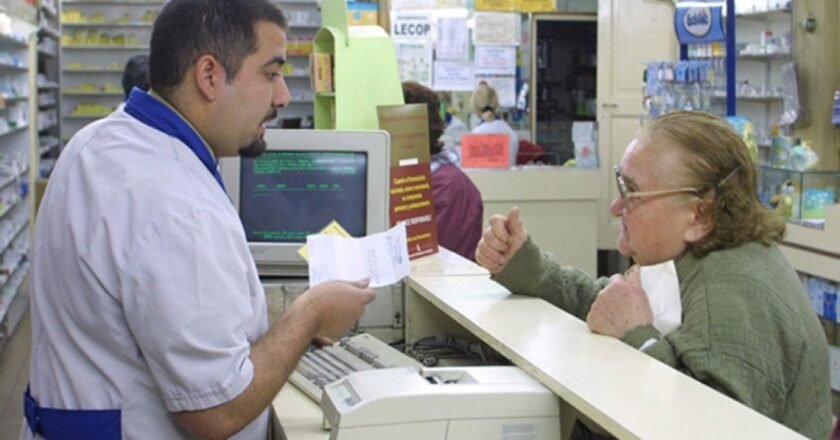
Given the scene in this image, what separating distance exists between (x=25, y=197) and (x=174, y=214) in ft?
27.9

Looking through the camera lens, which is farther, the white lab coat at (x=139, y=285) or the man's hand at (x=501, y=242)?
the man's hand at (x=501, y=242)

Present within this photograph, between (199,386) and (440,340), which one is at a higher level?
(199,386)

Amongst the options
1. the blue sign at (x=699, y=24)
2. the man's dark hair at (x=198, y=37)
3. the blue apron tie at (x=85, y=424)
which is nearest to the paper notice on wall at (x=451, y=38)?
the blue sign at (x=699, y=24)

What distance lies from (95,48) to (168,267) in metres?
13.0

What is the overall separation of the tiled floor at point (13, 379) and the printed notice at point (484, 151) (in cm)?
315

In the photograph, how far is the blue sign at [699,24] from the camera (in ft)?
20.4

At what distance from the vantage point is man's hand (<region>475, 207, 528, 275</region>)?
270 cm

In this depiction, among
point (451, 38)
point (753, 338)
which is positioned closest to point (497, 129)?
point (451, 38)

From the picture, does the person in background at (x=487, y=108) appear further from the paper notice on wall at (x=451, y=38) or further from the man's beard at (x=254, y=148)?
the man's beard at (x=254, y=148)

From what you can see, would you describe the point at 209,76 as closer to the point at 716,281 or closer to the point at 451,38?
the point at 716,281

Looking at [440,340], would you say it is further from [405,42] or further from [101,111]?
[101,111]

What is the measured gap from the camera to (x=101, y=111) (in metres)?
14.0

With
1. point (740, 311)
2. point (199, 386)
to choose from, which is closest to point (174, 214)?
point (199, 386)

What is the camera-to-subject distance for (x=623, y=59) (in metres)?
8.96
